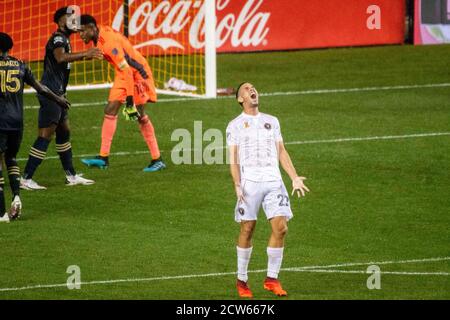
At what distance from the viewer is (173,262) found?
12.7 metres

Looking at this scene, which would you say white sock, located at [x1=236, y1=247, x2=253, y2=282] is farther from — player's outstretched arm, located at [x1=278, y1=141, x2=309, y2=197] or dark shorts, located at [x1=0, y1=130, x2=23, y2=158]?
dark shorts, located at [x1=0, y1=130, x2=23, y2=158]

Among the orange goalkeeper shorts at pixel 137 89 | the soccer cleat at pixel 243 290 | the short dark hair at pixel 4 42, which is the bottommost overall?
the soccer cleat at pixel 243 290

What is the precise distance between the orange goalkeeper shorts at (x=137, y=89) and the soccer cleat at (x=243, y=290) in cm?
696

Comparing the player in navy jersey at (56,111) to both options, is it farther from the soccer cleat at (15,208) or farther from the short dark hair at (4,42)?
the soccer cleat at (15,208)

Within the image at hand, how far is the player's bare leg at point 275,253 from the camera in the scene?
1114 centimetres

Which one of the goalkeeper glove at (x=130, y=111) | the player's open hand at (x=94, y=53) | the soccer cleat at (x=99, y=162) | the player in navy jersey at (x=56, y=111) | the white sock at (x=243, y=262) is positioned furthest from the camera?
the soccer cleat at (x=99, y=162)

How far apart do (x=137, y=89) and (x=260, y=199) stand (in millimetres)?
Result: 6939

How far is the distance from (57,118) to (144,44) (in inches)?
461

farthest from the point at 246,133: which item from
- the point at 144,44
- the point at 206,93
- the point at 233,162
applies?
the point at 144,44

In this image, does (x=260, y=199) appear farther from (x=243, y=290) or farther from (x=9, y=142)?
(x=9, y=142)

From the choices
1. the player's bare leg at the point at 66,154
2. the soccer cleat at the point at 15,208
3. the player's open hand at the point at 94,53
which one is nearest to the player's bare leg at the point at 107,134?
the player's bare leg at the point at 66,154

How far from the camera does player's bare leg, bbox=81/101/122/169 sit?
699 inches

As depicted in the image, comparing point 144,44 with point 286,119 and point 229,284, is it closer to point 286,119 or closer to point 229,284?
point 286,119

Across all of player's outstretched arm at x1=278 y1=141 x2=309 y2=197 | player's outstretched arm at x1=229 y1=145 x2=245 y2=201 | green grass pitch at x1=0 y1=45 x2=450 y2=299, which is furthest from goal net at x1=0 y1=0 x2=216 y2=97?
player's outstretched arm at x1=229 y1=145 x2=245 y2=201
